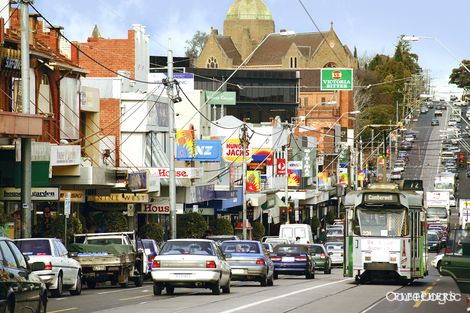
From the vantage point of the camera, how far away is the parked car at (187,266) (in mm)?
29953

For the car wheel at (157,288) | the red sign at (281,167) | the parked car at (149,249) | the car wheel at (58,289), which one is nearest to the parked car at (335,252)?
the red sign at (281,167)

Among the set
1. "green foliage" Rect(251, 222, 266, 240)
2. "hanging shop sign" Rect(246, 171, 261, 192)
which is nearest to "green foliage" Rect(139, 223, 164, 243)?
"hanging shop sign" Rect(246, 171, 261, 192)

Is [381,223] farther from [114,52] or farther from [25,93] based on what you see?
[114,52]

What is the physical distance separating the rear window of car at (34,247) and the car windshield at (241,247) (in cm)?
832

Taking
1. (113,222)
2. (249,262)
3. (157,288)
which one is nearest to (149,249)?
(249,262)

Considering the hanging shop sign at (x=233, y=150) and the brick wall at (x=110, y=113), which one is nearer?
the brick wall at (x=110, y=113)

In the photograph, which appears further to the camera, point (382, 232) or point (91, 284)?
point (382, 232)

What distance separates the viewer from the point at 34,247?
98.4ft

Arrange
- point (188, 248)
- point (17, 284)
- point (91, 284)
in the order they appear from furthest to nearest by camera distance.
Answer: point (91, 284) → point (188, 248) → point (17, 284)

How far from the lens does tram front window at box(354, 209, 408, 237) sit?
122ft

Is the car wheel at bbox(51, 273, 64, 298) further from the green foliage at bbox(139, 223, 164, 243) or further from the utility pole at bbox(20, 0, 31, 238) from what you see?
the green foliage at bbox(139, 223, 164, 243)

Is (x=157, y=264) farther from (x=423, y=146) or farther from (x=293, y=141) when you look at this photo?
(x=423, y=146)

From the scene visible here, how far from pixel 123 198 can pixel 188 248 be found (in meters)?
23.7

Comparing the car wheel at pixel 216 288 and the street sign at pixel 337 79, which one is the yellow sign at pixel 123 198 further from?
the street sign at pixel 337 79
